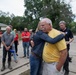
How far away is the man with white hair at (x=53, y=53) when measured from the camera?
Answer: 327 cm

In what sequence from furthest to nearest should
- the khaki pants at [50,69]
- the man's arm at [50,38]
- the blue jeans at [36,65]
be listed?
the blue jeans at [36,65], the khaki pants at [50,69], the man's arm at [50,38]

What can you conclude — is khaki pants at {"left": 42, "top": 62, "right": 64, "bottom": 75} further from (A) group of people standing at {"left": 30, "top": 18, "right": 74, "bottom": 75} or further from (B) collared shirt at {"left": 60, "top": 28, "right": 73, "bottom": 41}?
(B) collared shirt at {"left": 60, "top": 28, "right": 73, "bottom": 41}

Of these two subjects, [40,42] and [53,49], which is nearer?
[53,49]

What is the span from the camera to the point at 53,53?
132 inches

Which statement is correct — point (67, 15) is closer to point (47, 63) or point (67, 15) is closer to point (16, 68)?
point (16, 68)

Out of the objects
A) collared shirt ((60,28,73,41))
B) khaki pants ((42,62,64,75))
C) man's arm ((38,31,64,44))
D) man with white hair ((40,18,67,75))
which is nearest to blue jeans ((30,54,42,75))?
khaki pants ((42,62,64,75))

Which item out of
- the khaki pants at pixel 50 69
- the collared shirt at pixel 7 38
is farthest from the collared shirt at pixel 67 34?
the khaki pants at pixel 50 69

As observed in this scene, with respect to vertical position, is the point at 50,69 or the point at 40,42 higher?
the point at 40,42

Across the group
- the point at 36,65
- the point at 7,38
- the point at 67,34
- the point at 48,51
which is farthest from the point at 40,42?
the point at 7,38

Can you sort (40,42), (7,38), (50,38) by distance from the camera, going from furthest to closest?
(7,38)
(40,42)
(50,38)

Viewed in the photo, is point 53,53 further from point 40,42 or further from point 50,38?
point 40,42

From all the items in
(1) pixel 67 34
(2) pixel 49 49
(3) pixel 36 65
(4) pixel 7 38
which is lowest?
(3) pixel 36 65

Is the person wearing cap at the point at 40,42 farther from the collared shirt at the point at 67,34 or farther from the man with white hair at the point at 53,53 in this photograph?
the collared shirt at the point at 67,34

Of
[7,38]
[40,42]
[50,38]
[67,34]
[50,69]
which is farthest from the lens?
[7,38]
